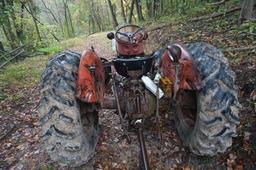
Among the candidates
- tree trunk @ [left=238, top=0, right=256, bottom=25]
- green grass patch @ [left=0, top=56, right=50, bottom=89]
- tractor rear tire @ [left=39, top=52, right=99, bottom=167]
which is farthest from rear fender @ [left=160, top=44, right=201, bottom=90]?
green grass patch @ [left=0, top=56, right=50, bottom=89]

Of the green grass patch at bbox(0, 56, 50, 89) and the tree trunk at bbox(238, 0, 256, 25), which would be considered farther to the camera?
the green grass patch at bbox(0, 56, 50, 89)

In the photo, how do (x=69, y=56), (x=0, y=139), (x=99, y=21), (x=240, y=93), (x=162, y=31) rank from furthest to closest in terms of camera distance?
1. (x=99, y=21)
2. (x=162, y=31)
3. (x=0, y=139)
4. (x=240, y=93)
5. (x=69, y=56)

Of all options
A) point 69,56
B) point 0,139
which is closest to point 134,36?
point 69,56

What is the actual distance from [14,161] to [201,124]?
2.90 m

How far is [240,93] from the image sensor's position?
14.1 feet

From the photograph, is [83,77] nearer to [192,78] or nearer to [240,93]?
[192,78]

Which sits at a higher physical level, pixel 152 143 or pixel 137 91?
pixel 137 91

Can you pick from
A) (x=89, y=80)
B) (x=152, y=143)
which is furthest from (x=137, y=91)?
(x=152, y=143)

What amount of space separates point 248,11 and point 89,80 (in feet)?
15.1

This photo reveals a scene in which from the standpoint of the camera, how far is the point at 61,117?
3004 millimetres

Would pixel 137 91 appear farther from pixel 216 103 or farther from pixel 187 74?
pixel 216 103

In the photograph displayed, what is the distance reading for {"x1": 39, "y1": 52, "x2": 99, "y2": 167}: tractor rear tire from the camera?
9.87 ft

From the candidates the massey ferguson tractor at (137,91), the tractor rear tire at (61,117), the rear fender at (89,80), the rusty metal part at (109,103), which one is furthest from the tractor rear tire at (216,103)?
the tractor rear tire at (61,117)

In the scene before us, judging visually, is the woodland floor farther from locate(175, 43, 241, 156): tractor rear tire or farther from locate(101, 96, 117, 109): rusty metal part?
locate(101, 96, 117, 109): rusty metal part
